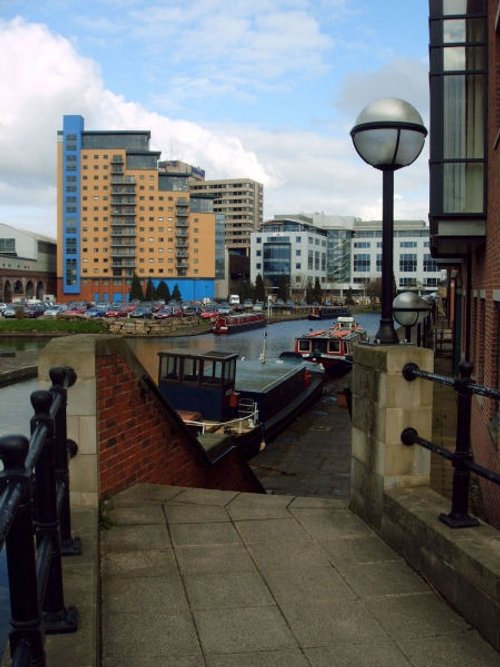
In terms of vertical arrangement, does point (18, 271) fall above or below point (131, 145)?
below

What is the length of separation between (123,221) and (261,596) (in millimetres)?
129622

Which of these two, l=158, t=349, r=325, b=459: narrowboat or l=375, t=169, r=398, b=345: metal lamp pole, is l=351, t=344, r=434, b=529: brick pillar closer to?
l=375, t=169, r=398, b=345: metal lamp pole

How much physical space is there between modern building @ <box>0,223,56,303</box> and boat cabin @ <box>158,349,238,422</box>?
11152 cm

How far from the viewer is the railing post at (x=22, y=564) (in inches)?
79.7

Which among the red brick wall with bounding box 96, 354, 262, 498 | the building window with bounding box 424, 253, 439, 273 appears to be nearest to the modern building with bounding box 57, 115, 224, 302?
the building window with bounding box 424, 253, 439, 273

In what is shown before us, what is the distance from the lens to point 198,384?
21.1 m

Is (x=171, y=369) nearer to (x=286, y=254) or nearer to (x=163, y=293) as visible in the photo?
(x=163, y=293)

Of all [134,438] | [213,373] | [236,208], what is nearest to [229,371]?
[213,373]

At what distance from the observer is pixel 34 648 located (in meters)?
2.21

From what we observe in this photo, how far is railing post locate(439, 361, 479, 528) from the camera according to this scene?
3.94m

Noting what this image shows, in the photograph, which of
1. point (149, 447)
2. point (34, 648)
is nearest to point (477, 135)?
point (149, 447)

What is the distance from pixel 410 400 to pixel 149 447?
8.63ft

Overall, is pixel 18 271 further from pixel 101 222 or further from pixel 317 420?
pixel 317 420

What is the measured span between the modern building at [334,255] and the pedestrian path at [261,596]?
147m
